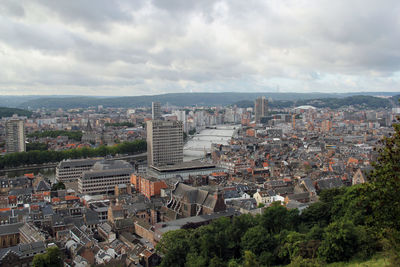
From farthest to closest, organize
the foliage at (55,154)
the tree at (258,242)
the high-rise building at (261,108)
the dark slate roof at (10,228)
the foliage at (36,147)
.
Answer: the high-rise building at (261,108) → the foliage at (36,147) → the foliage at (55,154) → the dark slate roof at (10,228) → the tree at (258,242)

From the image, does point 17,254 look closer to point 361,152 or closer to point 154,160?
point 154,160

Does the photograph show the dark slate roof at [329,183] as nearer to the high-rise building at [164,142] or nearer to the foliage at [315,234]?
the foliage at [315,234]

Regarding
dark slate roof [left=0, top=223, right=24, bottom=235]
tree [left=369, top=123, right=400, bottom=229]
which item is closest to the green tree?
tree [left=369, top=123, right=400, bottom=229]

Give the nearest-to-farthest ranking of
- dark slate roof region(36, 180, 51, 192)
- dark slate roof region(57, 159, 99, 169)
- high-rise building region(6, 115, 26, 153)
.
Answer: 1. dark slate roof region(36, 180, 51, 192)
2. dark slate roof region(57, 159, 99, 169)
3. high-rise building region(6, 115, 26, 153)

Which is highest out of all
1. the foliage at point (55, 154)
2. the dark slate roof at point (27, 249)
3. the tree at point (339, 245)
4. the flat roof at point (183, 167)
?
the tree at point (339, 245)

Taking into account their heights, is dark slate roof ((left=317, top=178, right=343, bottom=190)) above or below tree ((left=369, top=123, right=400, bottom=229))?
below

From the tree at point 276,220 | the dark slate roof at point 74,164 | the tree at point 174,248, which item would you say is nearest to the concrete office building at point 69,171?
the dark slate roof at point 74,164

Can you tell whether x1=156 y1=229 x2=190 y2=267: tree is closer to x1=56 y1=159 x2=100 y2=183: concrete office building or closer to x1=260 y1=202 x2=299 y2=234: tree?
x1=260 y1=202 x2=299 y2=234: tree
